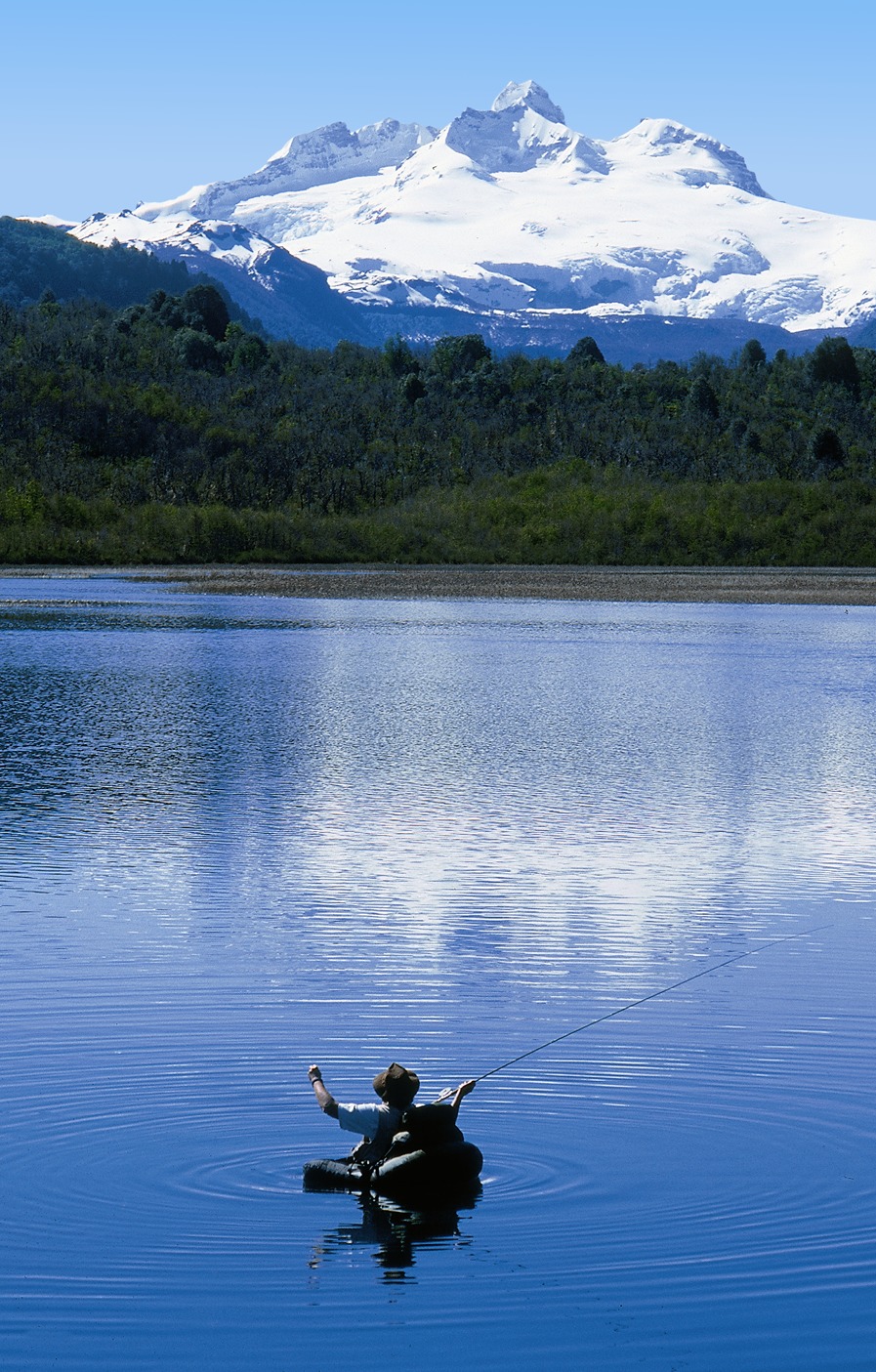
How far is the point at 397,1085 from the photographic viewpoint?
12.7m

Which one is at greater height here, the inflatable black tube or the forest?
the forest

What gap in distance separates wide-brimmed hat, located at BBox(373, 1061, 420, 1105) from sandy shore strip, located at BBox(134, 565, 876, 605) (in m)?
98.2

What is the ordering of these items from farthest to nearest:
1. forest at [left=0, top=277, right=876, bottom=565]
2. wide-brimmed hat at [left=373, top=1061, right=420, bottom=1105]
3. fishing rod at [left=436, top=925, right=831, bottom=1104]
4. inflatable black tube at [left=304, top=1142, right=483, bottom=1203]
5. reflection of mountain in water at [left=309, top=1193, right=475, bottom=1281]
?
1. forest at [left=0, top=277, right=876, bottom=565]
2. fishing rod at [left=436, top=925, right=831, bottom=1104]
3. wide-brimmed hat at [left=373, top=1061, right=420, bottom=1105]
4. inflatable black tube at [left=304, top=1142, right=483, bottom=1203]
5. reflection of mountain in water at [left=309, top=1193, right=475, bottom=1281]

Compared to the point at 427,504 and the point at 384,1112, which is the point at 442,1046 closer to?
the point at 384,1112

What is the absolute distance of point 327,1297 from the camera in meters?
11.3

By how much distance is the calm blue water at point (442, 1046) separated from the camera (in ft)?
36.4

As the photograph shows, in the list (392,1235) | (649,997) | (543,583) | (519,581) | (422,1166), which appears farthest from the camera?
(519,581)

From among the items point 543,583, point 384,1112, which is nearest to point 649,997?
point 384,1112

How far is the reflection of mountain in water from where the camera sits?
11.9m

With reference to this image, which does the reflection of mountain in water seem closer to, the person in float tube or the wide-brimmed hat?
the person in float tube

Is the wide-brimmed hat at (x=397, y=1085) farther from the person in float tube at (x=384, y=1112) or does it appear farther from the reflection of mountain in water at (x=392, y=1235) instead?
the reflection of mountain in water at (x=392, y=1235)

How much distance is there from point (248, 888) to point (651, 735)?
20103mm

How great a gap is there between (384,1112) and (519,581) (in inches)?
4744

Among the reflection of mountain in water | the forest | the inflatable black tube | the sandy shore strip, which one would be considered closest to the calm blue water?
the reflection of mountain in water
